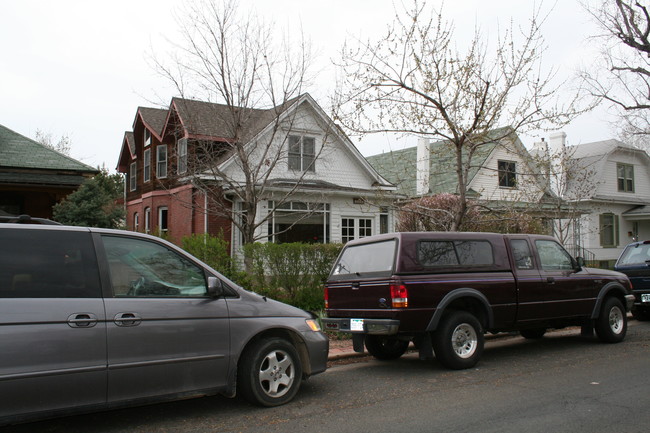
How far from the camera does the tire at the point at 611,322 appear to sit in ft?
29.1

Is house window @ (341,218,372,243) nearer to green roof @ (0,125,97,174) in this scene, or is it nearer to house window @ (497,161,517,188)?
house window @ (497,161,517,188)

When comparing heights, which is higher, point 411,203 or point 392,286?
point 411,203

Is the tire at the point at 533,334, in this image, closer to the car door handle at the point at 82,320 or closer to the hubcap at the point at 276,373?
the hubcap at the point at 276,373

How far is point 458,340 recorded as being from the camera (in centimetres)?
719

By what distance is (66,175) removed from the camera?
13.1 metres

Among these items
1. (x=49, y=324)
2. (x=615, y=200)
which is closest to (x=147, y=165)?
(x=49, y=324)

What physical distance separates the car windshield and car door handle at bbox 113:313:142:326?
1081 centimetres

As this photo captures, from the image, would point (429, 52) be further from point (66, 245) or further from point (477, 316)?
point (66, 245)

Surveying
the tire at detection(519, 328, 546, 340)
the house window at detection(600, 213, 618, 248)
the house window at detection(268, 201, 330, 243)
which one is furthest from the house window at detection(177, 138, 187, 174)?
the house window at detection(600, 213, 618, 248)

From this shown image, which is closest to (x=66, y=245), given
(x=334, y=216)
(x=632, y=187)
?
(x=334, y=216)

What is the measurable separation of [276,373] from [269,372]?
0.09 meters

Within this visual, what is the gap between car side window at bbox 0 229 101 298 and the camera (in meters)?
4.30

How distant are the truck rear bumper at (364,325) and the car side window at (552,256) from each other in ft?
10.2

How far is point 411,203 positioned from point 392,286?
904cm
